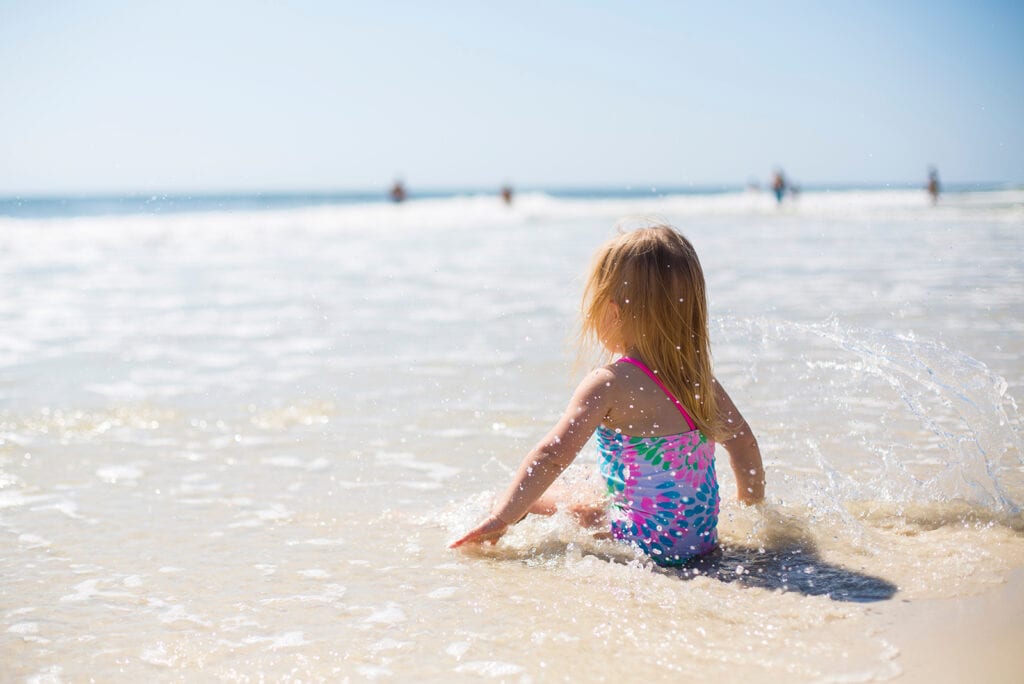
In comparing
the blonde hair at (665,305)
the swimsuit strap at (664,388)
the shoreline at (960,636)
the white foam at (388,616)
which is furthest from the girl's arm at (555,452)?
the shoreline at (960,636)

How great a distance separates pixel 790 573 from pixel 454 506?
139 cm

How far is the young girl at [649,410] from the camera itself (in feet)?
9.21

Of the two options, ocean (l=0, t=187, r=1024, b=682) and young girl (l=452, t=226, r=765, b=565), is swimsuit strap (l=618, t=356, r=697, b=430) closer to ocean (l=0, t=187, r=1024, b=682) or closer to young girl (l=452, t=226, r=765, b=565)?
young girl (l=452, t=226, r=765, b=565)

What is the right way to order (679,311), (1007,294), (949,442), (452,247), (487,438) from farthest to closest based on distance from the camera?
1. (452,247)
2. (1007,294)
3. (487,438)
4. (949,442)
5. (679,311)

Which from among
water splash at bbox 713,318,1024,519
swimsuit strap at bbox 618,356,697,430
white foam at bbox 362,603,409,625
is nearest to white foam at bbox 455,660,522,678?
white foam at bbox 362,603,409,625

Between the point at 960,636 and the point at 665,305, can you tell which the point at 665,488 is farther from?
the point at 960,636

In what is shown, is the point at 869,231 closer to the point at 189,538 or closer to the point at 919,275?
the point at 919,275

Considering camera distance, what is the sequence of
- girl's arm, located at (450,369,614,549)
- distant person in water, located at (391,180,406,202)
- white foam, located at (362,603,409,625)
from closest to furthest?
white foam, located at (362,603,409,625)
girl's arm, located at (450,369,614,549)
distant person in water, located at (391,180,406,202)

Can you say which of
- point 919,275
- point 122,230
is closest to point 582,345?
point 919,275

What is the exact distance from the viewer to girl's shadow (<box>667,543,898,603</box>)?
102 inches

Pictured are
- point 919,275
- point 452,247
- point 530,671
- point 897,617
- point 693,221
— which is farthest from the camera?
point 693,221

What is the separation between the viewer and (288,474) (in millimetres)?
4051

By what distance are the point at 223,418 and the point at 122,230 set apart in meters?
25.0

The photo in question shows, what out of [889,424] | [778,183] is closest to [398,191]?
[778,183]
